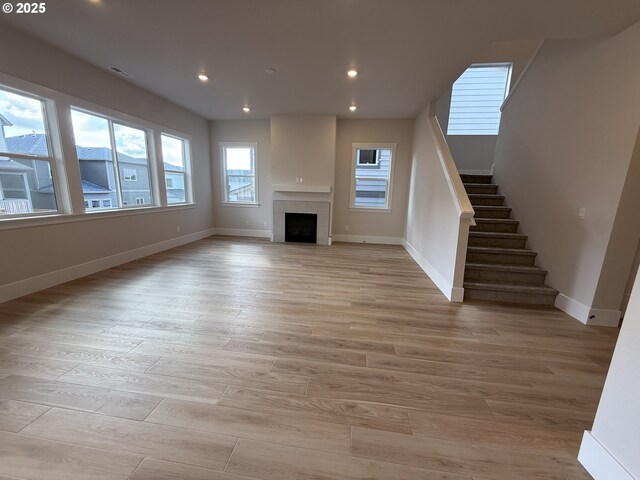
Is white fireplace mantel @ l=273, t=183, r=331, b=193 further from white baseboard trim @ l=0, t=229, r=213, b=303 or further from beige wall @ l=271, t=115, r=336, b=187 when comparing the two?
white baseboard trim @ l=0, t=229, r=213, b=303

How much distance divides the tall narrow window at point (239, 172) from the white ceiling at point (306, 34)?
2341 mm

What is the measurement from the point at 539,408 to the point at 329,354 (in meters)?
1.37

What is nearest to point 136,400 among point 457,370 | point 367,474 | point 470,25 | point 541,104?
point 367,474

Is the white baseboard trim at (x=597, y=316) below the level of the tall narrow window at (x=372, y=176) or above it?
below

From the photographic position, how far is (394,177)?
20.1ft

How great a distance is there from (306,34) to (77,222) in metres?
3.74

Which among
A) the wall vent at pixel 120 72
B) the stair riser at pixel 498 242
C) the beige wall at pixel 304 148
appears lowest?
the stair riser at pixel 498 242

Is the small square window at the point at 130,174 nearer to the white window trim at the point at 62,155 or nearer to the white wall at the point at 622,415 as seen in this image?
the white window trim at the point at 62,155

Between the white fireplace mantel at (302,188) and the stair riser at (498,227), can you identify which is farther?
the white fireplace mantel at (302,188)

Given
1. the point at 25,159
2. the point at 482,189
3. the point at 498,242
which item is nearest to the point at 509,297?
the point at 498,242

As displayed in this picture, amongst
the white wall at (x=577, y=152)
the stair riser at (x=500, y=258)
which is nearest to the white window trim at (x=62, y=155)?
the stair riser at (x=500, y=258)

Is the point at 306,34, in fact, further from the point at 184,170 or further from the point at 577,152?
the point at 184,170

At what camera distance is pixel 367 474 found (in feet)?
3.90

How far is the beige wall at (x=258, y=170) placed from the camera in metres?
6.34
